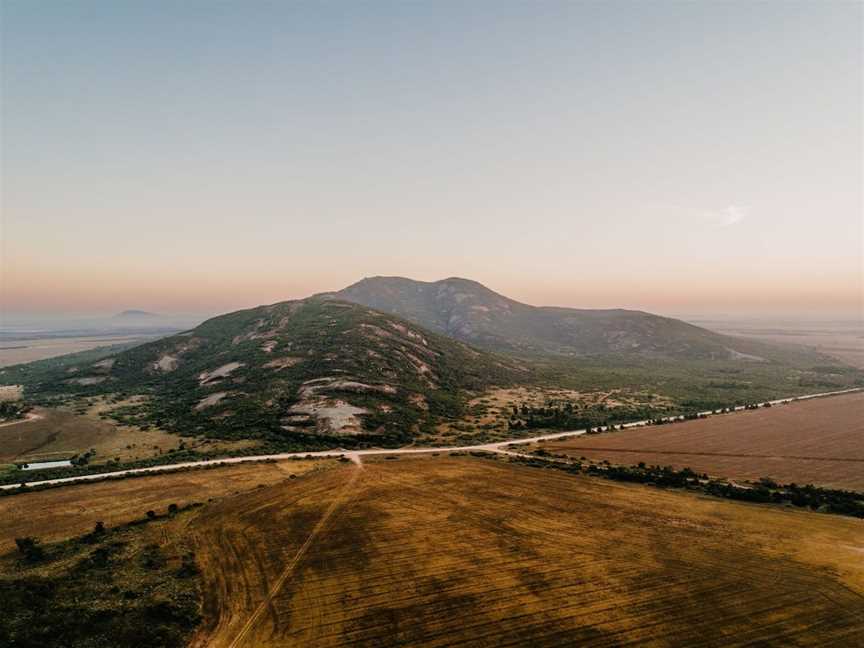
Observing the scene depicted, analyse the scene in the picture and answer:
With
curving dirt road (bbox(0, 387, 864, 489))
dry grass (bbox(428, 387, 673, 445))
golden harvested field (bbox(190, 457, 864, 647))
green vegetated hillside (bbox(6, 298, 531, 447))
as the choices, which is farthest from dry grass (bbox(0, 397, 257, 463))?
dry grass (bbox(428, 387, 673, 445))

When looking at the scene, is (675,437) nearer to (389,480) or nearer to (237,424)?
(389,480)

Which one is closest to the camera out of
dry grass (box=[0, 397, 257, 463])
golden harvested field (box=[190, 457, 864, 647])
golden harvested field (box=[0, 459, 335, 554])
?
golden harvested field (box=[190, 457, 864, 647])

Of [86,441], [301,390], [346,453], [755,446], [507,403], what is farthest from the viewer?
[507,403]

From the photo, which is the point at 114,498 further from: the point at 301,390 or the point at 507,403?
the point at 507,403

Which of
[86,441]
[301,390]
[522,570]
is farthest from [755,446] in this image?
[86,441]

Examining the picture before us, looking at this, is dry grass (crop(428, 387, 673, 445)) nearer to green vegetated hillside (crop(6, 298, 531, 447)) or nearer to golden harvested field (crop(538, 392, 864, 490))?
green vegetated hillside (crop(6, 298, 531, 447))

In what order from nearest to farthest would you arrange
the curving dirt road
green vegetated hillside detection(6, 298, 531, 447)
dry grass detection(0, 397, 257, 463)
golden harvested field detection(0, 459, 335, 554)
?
golden harvested field detection(0, 459, 335, 554) → the curving dirt road → dry grass detection(0, 397, 257, 463) → green vegetated hillside detection(6, 298, 531, 447)

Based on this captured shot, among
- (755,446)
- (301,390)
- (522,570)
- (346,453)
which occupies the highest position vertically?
(301,390)
